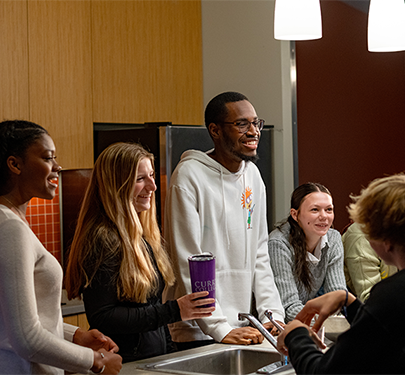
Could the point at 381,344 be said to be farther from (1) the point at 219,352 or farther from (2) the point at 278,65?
(2) the point at 278,65

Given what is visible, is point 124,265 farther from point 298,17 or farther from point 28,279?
point 298,17

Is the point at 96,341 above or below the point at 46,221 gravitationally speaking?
below

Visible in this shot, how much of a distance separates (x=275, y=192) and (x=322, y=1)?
1332 mm

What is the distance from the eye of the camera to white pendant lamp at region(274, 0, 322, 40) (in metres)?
1.92

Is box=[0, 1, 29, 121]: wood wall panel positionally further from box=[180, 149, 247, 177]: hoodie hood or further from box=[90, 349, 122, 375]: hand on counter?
box=[90, 349, 122, 375]: hand on counter

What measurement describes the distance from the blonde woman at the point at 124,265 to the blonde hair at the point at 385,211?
65cm

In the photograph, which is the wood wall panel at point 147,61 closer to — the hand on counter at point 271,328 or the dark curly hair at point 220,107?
the dark curly hair at point 220,107

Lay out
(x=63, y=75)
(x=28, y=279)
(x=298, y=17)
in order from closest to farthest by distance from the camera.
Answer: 1. (x=28, y=279)
2. (x=298, y=17)
3. (x=63, y=75)

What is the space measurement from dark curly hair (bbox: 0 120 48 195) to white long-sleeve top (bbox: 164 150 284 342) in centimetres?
78

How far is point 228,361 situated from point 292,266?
0.68 metres

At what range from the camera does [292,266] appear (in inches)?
98.7

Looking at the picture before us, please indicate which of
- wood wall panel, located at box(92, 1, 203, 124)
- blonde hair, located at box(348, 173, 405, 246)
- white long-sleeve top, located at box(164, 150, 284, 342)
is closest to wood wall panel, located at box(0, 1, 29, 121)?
wood wall panel, located at box(92, 1, 203, 124)

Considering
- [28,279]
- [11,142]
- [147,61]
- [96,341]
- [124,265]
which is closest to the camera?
[28,279]

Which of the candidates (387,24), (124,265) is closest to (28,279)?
(124,265)
